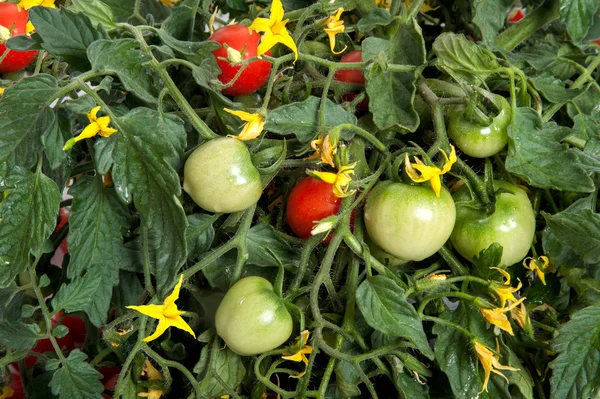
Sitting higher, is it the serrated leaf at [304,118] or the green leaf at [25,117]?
the green leaf at [25,117]

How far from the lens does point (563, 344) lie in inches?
18.7

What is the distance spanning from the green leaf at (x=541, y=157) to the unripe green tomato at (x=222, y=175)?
19cm

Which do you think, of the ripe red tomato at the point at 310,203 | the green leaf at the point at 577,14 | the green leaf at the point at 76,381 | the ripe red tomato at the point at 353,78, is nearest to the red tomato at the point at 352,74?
the ripe red tomato at the point at 353,78

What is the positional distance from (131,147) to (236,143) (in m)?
0.07

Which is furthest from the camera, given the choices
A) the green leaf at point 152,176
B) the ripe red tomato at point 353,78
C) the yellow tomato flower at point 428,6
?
the yellow tomato flower at point 428,6

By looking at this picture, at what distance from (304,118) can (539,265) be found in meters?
0.22

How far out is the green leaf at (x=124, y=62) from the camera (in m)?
0.44

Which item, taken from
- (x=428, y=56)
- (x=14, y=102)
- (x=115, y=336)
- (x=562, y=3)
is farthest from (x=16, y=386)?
(x=562, y=3)

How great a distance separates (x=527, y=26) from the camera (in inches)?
25.2

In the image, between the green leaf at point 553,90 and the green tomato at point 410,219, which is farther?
the green leaf at point 553,90

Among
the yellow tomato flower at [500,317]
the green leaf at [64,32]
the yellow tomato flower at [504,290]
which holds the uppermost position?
the green leaf at [64,32]

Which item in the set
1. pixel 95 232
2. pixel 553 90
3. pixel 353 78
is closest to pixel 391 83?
pixel 353 78

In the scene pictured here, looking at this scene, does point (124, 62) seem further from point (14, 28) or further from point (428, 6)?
point (428, 6)

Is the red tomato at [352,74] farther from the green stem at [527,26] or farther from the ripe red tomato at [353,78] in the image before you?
the green stem at [527,26]
